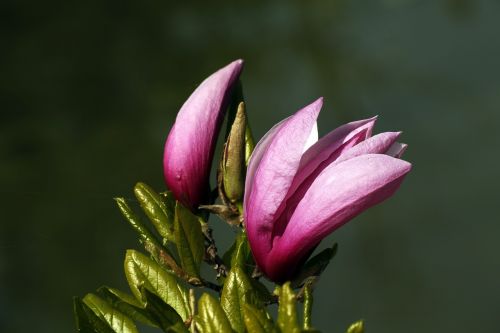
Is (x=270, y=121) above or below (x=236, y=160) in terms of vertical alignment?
below

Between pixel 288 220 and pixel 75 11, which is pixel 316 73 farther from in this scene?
pixel 288 220

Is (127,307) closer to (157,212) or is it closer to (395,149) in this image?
(157,212)

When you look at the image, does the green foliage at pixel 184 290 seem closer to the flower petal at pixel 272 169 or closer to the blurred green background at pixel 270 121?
the flower petal at pixel 272 169

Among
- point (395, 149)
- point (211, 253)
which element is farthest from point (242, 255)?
point (395, 149)

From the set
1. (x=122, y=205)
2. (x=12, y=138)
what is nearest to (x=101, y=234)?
(x=12, y=138)

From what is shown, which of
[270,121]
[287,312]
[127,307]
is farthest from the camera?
[270,121]

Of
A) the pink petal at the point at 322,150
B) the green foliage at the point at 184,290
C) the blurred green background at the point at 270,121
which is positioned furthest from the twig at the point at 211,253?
the blurred green background at the point at 270,121

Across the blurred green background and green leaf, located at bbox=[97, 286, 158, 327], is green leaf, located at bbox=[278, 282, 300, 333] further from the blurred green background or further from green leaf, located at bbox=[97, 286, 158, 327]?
the blurred green background

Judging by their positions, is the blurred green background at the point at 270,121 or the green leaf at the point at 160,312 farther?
the blurred green background at the point at 270,121
